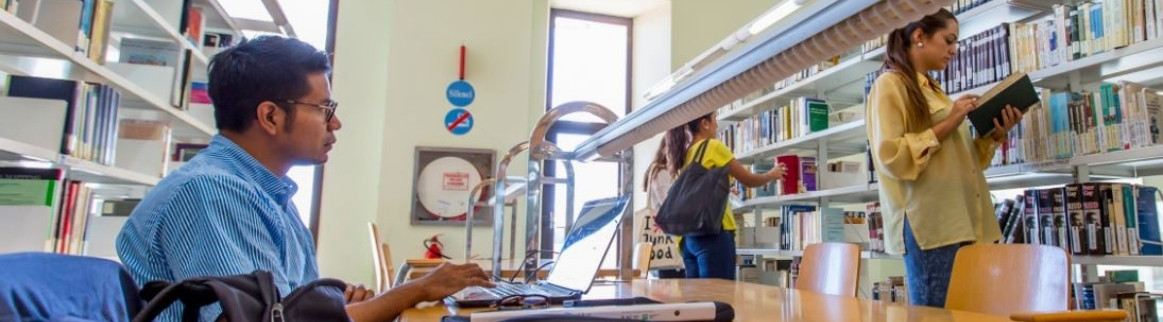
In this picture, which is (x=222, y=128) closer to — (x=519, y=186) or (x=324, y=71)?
(x=324, y=71)

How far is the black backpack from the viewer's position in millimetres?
543

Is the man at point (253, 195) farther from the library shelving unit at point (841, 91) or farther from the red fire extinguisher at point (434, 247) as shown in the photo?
the red fire extinguisher at point (434, 247)

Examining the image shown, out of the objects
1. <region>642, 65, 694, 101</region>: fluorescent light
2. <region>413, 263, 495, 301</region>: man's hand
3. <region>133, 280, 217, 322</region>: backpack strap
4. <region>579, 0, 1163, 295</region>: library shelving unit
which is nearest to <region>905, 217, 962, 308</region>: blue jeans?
<region>579, 0, 1163, 295</region>: library shelving unit

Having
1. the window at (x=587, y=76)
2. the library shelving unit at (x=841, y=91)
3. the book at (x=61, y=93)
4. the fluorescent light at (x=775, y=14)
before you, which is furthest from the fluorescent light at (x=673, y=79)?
the book at (x=61, y=93)

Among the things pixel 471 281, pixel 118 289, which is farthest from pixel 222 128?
pixel 118 289

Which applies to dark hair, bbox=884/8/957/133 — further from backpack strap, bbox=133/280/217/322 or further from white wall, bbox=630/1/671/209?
white wall, bbox=630/1/671/209

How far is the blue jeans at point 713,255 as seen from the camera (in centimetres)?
235

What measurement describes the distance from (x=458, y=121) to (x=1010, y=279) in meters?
4.06

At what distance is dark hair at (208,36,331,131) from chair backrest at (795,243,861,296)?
1.26 meters

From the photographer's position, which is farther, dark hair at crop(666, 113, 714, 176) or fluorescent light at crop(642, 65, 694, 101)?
fluorescent light at crop(642, 65, 694, 101)

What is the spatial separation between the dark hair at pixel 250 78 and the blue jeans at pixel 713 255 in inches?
61.8

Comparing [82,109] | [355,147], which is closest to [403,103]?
[355,147]

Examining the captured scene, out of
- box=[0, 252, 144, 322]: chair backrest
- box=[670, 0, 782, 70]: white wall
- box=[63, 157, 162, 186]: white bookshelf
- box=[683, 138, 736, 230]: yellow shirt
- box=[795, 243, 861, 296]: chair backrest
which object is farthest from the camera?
box=[670, 0, 782, 70]: white wall

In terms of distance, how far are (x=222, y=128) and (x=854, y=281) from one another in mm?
1365
